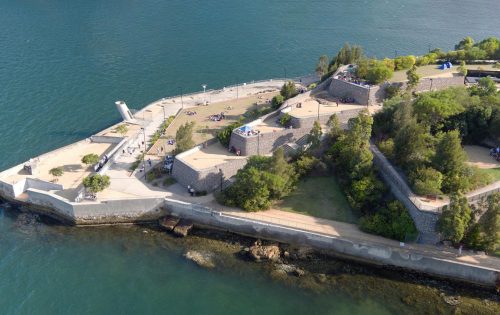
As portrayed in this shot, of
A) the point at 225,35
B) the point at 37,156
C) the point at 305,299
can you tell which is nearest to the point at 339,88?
the point at 305,299

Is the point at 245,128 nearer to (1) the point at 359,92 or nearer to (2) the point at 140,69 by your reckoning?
(1) the point at 359,92

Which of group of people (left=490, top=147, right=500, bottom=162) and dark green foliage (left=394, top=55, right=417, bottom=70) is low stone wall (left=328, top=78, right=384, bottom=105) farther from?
group of people (left=490, top=147, right=500, bottom=162)

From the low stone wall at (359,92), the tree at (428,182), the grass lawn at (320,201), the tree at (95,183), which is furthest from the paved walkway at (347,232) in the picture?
the low stone wall at (359,92)

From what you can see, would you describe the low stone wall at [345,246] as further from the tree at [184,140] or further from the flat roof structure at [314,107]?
the flat roof structure at [314,107]

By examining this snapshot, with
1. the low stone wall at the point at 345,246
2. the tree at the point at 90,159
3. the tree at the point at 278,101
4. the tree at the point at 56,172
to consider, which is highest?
the tree at the point at 278,101

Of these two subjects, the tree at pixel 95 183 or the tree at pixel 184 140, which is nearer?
the tree at pixel 95 183

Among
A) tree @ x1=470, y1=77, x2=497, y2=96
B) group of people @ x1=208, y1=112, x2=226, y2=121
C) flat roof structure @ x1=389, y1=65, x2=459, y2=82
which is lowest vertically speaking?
group of people @ x1=208, y1=112, x2=226, y2=121

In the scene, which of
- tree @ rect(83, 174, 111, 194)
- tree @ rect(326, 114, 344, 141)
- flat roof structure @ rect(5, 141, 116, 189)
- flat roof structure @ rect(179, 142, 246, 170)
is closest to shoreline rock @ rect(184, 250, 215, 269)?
flat roof structure @ rect(179, 142, 246, 170)
